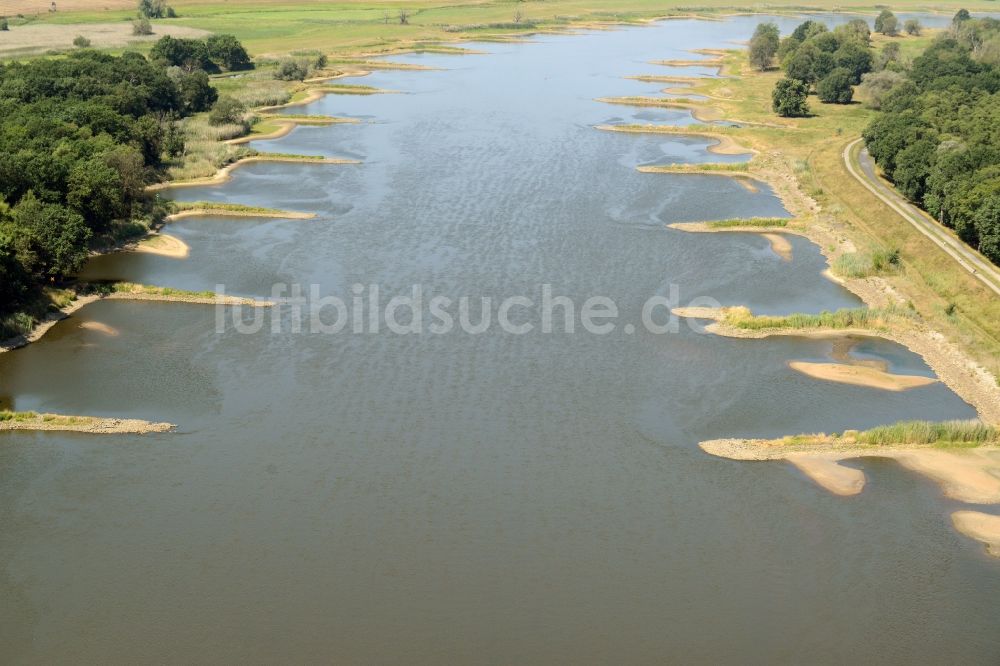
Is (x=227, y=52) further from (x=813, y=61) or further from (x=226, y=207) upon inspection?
(x=813, y=61)

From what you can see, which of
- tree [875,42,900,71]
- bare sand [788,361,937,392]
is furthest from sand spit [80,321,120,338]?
tree [875,42,900,71]

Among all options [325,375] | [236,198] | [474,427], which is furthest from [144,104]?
→ [474,427]

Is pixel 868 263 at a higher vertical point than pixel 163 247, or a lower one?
lower

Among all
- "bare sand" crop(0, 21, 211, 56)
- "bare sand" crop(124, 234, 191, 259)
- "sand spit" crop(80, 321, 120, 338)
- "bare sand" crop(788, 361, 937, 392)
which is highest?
"bare sand" crop(0, 21, 211, 56)

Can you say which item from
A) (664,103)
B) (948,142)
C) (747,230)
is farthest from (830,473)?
(664,103)

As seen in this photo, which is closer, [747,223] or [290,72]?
[747,223]

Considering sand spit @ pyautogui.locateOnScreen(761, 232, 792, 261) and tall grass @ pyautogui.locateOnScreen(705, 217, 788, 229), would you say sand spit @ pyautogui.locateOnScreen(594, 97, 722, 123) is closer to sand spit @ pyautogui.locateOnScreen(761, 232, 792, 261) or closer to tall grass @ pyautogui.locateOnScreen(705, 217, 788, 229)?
tall grass @ pyautogui.locateOnScreen(705, 217, 788, 229)
